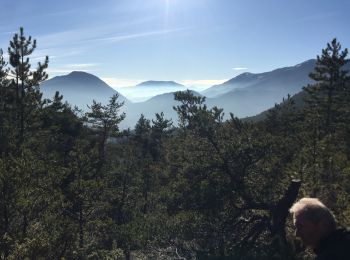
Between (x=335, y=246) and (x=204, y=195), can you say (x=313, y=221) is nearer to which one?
(x=335, y=246)

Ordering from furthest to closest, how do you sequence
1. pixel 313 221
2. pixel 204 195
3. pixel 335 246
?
pixel 204 195 < pixel 313 221 < pixel 335 246

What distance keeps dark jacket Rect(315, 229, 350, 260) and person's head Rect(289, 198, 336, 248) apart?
49 millimetres

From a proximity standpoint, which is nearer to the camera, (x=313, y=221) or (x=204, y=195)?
(x=313, y=221)

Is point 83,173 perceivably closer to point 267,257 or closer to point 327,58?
point 267,257

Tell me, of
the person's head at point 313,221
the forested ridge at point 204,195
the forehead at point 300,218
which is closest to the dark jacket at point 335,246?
the person's head at point 313,221

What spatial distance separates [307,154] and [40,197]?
10891 millimetres

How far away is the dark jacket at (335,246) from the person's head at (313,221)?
49 millimetres

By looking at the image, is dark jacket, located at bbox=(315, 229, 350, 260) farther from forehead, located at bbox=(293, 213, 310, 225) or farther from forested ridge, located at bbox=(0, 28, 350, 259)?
forested ridge, located at bbox=(0, 28, 350, 259)

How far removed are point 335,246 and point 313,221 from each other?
0.24 metres

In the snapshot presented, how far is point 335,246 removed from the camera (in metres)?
3.27

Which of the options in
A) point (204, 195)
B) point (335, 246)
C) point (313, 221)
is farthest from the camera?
point (204, 195)

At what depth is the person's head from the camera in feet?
11.0

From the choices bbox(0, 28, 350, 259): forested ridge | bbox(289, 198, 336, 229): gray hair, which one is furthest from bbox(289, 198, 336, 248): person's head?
bbox(0, 28, 350, 259): forested ridge

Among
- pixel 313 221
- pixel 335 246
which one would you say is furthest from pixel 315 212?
pixel 335 246
